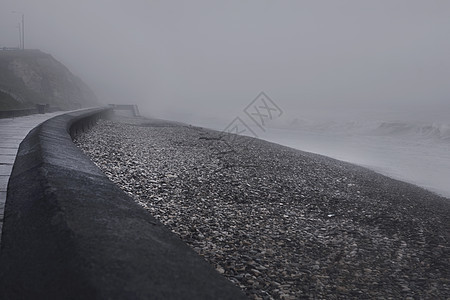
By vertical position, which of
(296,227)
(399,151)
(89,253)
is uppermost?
(89,253)

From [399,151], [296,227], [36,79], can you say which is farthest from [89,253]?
[36,79]

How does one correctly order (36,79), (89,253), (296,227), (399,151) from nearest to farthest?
1. (89,253)
2. (296,227)
3. (399,151)
4. (36,79)

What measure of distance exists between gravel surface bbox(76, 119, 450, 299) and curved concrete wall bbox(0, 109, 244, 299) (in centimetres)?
180

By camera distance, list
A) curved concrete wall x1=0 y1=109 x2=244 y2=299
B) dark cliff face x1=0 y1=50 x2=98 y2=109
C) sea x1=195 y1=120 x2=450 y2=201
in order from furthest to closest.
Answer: dark cliff face x1=0 y1=50 x2=98 y2=109 < sea x1=195 y1=120 x2=450 y2=201 < curved concrete wall x1=0 y1=109 x2=244 y2=299

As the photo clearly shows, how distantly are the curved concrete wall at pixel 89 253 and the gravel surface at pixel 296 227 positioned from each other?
1.80 metres

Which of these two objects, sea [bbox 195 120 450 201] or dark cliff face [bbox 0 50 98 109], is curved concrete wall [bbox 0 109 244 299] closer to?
sea [bbox 195 120 450 201]

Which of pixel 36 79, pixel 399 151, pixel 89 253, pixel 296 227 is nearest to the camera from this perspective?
pixel 89 253

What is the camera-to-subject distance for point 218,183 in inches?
345

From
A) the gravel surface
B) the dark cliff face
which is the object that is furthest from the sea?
the dark cliff face

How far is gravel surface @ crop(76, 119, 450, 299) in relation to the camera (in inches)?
166

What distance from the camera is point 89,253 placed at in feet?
6.31

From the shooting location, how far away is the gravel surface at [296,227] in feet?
13.8

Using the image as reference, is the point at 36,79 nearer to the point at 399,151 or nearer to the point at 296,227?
the point at 399,151

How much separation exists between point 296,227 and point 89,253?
15.6 ft
